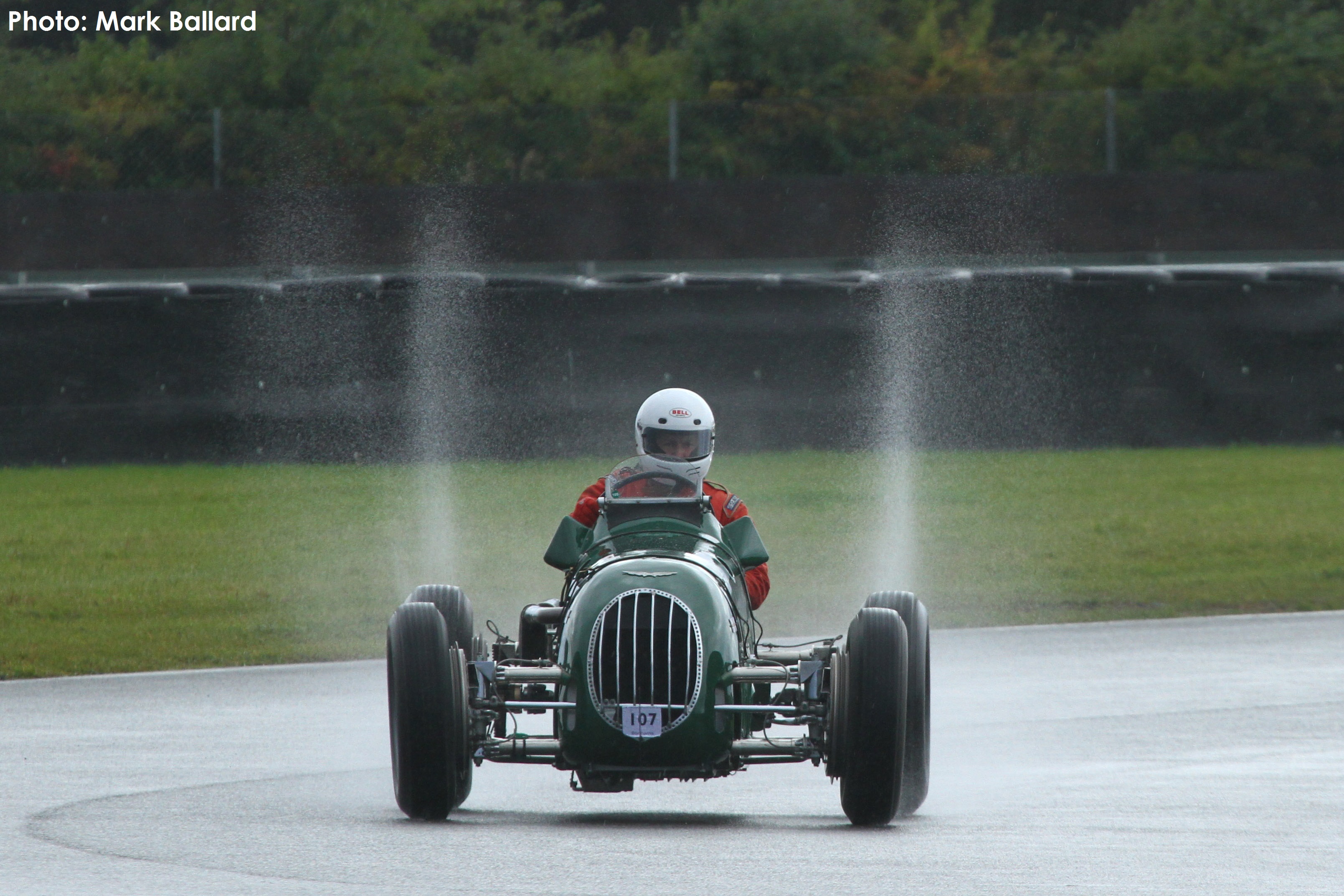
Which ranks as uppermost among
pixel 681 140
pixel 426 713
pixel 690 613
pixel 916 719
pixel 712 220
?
pixel 681 140

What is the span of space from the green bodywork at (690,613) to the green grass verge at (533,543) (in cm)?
516

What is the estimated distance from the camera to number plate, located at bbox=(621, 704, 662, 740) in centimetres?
658

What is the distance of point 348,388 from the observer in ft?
65.7

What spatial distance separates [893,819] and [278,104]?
24541 millimetres

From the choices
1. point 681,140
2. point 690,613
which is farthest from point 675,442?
point 681,140

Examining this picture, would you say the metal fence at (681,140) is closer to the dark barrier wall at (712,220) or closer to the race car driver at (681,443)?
the dark barrier wall at (712,220)

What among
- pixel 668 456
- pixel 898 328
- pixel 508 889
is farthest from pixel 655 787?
pixel 898 328

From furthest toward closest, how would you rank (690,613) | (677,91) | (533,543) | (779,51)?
(677,91) < (779,51) < (533,543) < (690,613)

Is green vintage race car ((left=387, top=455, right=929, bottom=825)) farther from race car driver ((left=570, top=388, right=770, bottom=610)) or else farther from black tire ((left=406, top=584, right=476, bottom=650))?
black tire ((left=406, top=584, right=476, bottom=650))

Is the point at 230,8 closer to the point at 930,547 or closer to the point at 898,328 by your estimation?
the point at 898,328

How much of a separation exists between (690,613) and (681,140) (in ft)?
60.0

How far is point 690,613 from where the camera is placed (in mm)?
6750

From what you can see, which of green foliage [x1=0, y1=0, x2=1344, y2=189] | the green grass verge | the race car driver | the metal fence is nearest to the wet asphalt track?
the race car driver

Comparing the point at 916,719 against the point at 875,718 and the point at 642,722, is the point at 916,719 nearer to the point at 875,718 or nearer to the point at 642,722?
the point at 875,718
